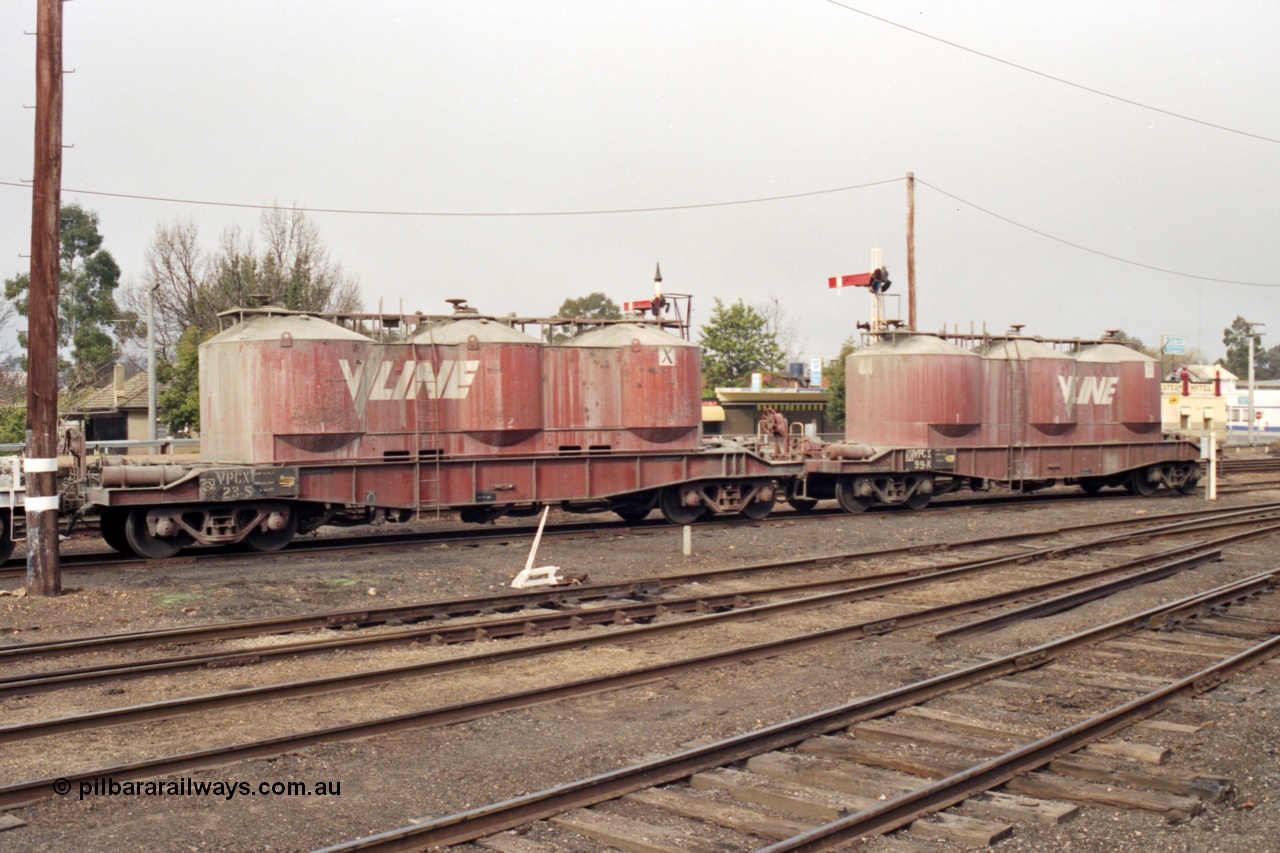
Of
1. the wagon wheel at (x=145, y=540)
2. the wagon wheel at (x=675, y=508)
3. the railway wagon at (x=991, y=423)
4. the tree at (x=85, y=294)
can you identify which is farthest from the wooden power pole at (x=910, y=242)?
the tree at (x=85, y=294)

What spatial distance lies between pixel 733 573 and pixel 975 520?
919cm

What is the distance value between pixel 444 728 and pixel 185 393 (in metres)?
33.3

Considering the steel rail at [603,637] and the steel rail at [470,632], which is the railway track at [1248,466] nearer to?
the steel rail at [603,637]

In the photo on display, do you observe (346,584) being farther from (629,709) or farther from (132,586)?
(629,709)

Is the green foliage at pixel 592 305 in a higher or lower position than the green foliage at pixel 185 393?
higher

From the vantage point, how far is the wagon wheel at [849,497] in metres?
23.6

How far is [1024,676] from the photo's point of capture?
30.7 feet

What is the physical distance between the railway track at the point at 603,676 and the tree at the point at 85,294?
155ft

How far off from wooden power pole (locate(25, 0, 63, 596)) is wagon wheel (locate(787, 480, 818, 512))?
1469cm

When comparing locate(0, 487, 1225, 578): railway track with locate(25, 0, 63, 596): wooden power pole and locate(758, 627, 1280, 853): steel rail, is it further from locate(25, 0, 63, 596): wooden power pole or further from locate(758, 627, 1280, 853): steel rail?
locate(758, 627, 1280, 853): steel rail

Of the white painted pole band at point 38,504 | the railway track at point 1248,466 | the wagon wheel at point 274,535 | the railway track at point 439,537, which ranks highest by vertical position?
the white painted pole band at point 38,504

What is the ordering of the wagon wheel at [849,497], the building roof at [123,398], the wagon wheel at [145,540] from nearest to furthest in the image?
the wagon wheel at [145,540] → the wagon wheel at [849,497] → the building roof at [123,398]

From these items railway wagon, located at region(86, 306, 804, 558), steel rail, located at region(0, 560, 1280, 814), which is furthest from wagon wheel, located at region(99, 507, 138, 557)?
steel rail, located at region(0, 560, 1280, 814)

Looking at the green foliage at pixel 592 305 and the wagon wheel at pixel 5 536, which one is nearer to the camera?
the wagon wheel at pixel 5 536
